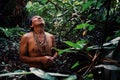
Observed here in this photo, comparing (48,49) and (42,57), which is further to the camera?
(48,49)

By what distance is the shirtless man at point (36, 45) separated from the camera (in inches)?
127

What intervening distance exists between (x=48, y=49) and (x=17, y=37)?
4.25 metres

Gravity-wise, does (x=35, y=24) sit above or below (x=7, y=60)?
above

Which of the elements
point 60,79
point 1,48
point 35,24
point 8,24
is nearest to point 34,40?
point 35,24

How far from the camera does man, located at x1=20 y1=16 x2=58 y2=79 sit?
322 cm

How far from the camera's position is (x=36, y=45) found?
Answer: 334 cm

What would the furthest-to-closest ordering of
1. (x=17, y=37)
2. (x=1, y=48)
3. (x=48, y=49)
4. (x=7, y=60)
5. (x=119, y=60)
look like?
1. (x=17, y=37)
2. (x=1, y=48)
3. (x=7, y=60)
4. (x=48, y=49)
5. (x=119, y=60)

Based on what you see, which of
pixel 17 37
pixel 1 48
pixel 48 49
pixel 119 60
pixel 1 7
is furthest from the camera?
pixel 1 7

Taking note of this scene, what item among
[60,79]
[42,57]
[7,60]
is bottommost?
[7,60]

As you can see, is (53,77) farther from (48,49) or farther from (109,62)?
(48,49)

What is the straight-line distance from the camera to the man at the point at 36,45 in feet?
10.6

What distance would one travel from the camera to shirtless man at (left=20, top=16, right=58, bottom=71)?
322cm

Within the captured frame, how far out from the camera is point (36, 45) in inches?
131

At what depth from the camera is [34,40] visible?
3.36 m
